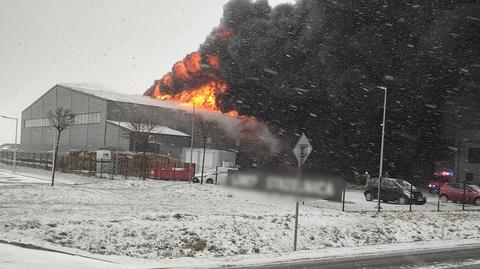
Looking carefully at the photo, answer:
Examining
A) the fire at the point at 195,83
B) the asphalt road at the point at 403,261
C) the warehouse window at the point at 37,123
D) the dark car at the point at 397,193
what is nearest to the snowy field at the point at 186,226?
the asphalt road at the point at 403,261

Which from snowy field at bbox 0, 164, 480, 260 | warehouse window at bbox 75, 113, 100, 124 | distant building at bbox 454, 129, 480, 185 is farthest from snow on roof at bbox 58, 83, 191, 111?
snowy field at bbox 0, 164, 480, 260

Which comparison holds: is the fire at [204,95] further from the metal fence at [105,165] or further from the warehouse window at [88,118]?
the metal fence at [105,165]

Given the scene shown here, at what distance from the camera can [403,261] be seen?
10500 mm

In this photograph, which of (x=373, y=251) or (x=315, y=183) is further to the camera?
(x=373, y=251)

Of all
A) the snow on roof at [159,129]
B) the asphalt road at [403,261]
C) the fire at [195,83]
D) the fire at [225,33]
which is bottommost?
the asphalt road at [403,261]

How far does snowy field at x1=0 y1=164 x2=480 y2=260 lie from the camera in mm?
10227

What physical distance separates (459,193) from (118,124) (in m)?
31.1

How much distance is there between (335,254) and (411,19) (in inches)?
1413

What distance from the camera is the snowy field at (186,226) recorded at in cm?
1023

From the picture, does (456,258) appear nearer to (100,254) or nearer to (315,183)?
(315,183)

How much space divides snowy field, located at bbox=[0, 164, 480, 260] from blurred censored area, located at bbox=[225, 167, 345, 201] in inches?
80.2

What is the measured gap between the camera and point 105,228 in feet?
35.5

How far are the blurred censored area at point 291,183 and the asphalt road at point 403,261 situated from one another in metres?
1.43

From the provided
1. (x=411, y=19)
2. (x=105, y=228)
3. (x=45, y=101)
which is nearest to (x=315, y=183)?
(x=105, y=228)
